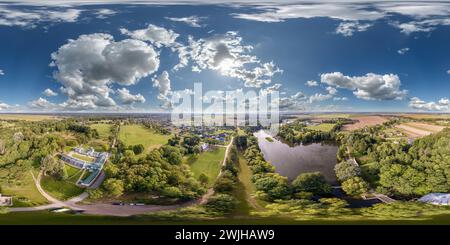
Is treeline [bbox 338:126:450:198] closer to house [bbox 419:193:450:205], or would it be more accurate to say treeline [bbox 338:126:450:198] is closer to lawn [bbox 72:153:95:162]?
house [bbox 419:193:450:205]

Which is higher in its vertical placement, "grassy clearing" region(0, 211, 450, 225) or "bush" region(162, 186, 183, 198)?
"bush" region(162, 186, 183, 198)

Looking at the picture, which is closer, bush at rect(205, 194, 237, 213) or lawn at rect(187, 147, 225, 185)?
bush at rect(205, 194, 237, 213)

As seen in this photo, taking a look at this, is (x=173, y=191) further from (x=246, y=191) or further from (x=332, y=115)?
(x=332, y=115)

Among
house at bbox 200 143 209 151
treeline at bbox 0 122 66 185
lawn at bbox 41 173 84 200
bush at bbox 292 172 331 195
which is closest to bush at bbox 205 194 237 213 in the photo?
house at bbox 200 143 209 151

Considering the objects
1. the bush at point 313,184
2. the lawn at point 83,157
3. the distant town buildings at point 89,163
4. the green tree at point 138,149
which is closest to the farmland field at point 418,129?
the bush at point 313,184

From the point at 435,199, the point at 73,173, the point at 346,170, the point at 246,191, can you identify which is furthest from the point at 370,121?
the point at 73,173
